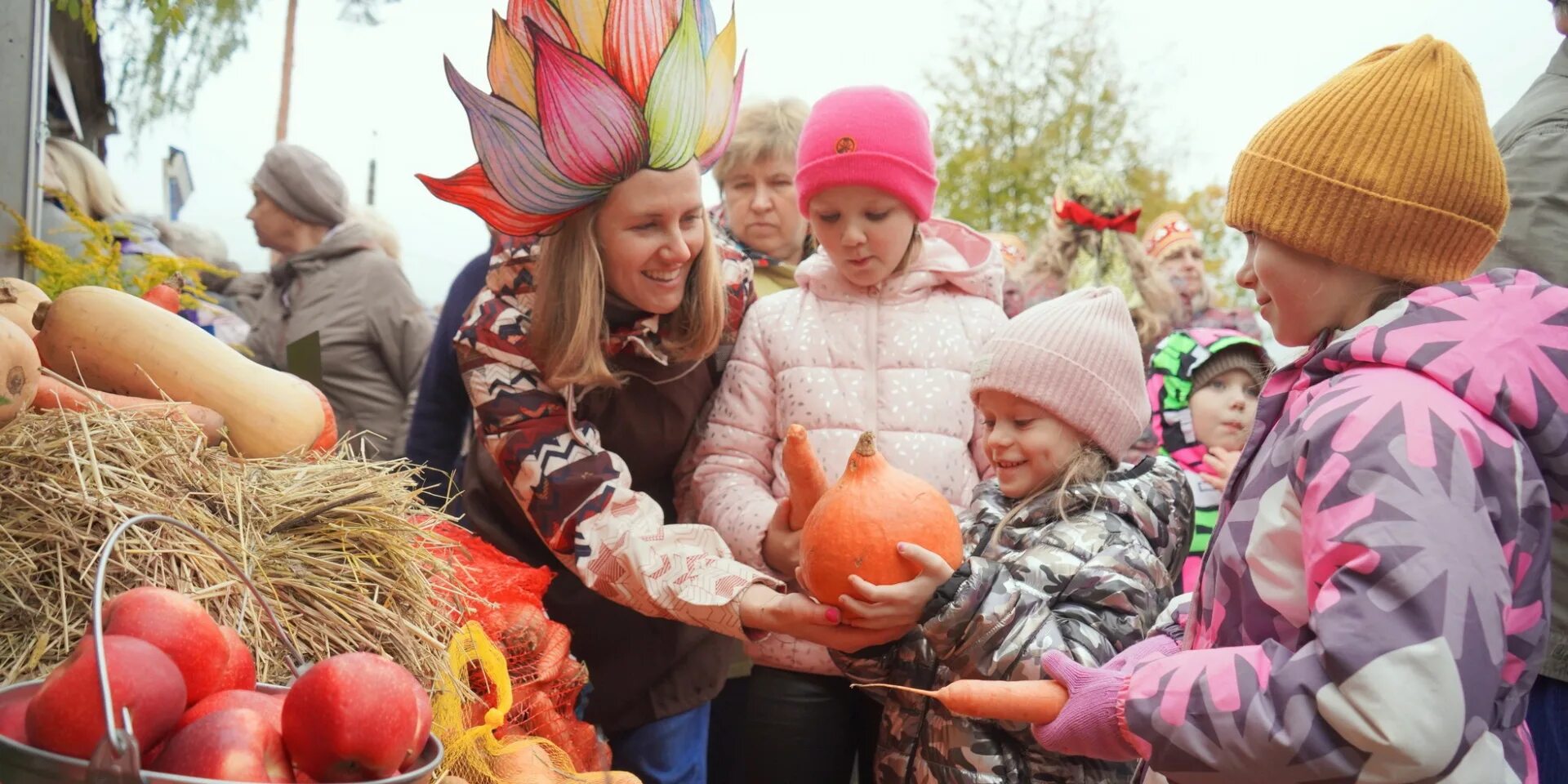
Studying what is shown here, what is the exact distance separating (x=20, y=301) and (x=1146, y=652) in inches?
79.6

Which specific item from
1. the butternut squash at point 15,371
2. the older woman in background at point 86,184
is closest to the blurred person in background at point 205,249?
the older woman in background at point 86,184

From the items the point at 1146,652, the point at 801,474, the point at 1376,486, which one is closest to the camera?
the point at 1376,486

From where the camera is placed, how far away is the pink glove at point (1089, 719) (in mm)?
1505

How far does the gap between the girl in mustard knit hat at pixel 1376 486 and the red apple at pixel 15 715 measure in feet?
3.95

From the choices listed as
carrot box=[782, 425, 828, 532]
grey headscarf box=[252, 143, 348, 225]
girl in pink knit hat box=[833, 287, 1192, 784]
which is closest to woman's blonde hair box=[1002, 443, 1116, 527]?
girl in pink knit hat box=[833, 287, 1192, 784]

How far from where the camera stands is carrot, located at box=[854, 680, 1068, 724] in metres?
1.58

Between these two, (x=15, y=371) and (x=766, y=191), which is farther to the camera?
(x=766, y=191)

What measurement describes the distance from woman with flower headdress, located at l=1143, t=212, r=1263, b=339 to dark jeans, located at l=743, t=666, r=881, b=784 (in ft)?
10.8

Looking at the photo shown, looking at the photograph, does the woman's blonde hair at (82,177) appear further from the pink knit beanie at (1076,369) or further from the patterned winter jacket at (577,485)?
A: the pink knit beanie at (1076,369)

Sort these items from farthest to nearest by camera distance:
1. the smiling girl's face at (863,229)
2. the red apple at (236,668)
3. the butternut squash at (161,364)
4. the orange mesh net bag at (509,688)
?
the smiling girl's face at (863,229) < the butternut squash at (161,364) < the orange mesh net bag at (509,688) < the red apple at (236,668)

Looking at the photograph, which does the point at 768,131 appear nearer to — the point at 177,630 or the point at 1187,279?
the point at 177,630

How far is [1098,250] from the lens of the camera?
5191mm

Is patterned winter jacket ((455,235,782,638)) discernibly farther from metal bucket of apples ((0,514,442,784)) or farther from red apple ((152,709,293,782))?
red apple ((152,709,293,782))

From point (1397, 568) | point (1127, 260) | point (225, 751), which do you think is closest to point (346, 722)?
point (225, 751)
